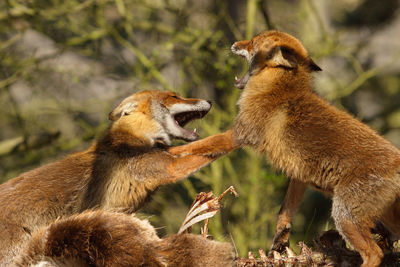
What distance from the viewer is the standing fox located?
4527 millimetres

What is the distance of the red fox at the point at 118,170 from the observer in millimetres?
5172

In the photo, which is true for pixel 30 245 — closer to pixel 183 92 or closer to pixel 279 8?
pixel 183 92

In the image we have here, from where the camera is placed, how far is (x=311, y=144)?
500 cm

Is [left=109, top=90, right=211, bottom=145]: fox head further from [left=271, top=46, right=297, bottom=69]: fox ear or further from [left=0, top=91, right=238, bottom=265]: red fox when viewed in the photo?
[left=271, top=46, right=297, bottom=69]: fox ear

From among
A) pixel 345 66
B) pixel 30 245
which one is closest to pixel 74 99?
pixel 345 66

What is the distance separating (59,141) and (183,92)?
3315 millimetres

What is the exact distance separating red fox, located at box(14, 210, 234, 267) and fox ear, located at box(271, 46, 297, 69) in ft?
9.68

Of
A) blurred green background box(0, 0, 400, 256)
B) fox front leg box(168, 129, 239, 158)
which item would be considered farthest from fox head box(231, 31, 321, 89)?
blurred green background box(0, 0, 400, 256)

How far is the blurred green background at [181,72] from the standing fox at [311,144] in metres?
5.67

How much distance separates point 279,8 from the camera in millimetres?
14664

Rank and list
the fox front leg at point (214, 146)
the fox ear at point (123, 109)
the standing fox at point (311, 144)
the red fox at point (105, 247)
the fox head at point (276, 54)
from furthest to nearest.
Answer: the fox ear at point (123, 109)
the fox head at point (276, 54)
the fox front leg at point (214, 146)
the standing fox at point (311, 144)
the red fox at point (105, 247)

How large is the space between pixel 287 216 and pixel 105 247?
106 inches

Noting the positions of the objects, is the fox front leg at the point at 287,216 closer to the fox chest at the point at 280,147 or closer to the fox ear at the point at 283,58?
the fox chest at the point at 280,147

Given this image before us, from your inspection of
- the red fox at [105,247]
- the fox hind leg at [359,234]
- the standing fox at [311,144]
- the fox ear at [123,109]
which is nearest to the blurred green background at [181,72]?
the fox ear at [123,109]
